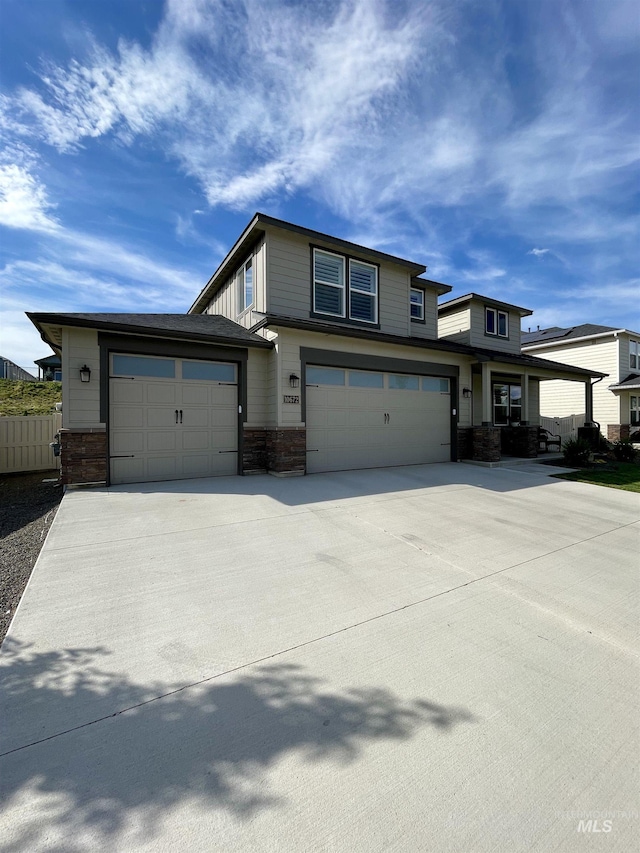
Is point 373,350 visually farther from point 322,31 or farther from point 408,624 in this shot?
point 408,624

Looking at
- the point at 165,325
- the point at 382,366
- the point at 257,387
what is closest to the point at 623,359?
the point at 382,366

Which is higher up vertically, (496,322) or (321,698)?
(496,322)

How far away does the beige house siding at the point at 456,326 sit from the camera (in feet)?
42.1

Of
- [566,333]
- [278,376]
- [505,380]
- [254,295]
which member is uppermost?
[566,333]

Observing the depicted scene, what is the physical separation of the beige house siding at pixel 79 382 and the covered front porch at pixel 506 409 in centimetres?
963

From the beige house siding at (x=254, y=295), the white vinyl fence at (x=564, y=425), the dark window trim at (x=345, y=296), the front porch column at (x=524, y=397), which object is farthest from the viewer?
the white vinyl fence at (x=564, y=425)

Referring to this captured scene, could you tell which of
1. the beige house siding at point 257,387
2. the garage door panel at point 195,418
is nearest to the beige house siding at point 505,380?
the beige house siding at point 257,387

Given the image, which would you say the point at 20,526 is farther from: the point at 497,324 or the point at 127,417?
the point at 497,324

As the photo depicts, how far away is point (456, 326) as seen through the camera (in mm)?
13289

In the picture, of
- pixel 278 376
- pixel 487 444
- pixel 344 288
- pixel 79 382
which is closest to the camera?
pixel 79 382

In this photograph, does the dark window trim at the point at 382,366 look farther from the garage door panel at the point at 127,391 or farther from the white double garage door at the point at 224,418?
the garage door panel at the point at 127,391

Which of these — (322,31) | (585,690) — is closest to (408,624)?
(585,690)

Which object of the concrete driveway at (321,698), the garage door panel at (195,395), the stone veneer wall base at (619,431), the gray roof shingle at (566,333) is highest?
the gray roof shingle at (566,333)

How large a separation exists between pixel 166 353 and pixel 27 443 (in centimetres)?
464
